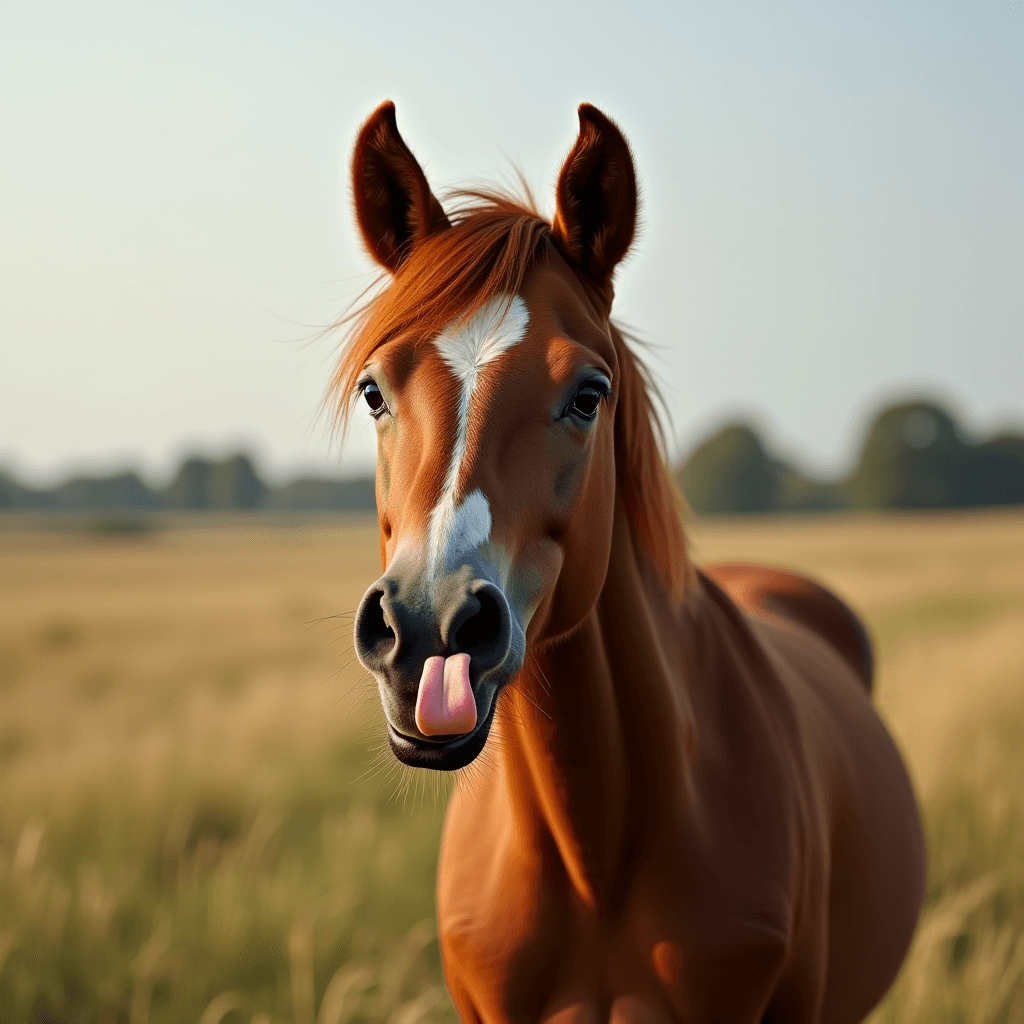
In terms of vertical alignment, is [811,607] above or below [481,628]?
below

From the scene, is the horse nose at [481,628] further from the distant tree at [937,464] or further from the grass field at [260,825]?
the distant tree at [937,464]

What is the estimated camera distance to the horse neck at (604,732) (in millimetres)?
1951

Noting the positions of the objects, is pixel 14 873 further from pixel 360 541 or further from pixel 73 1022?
pixel 360 541

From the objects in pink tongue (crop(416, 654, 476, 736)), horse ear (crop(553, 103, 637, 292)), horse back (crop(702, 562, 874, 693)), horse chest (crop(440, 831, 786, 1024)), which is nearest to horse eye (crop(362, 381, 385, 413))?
horse ear (crop(553, 103, 637, 292))

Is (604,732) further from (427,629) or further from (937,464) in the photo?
(937,464)

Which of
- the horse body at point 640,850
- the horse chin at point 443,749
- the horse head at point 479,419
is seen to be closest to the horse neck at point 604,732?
the horse body at point 640,850

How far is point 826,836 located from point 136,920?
150 inches

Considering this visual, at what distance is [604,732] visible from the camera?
197 cm

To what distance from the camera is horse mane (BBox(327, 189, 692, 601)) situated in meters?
1.82

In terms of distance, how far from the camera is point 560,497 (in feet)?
5.68

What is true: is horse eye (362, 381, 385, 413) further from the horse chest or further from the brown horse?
the horse chest

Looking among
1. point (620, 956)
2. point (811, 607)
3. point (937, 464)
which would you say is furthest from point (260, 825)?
point (937, 464)

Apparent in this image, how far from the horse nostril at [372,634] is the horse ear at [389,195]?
1.02 metres

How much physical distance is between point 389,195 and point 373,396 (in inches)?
21.9
